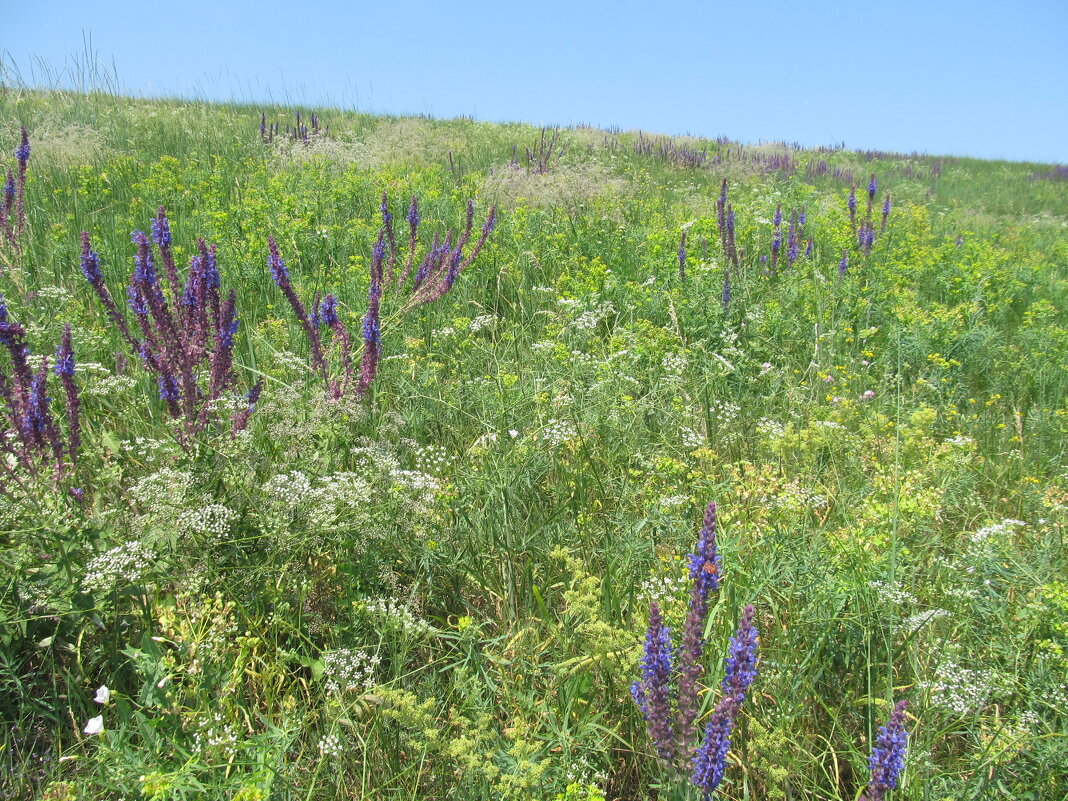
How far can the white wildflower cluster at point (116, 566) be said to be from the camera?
1.72 meters

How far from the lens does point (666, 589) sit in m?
1.97

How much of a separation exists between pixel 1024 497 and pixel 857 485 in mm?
863

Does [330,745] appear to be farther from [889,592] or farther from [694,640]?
[889,592]

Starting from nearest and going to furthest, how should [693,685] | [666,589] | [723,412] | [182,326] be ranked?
[693,685]
[666,589]
[182,326]
[723,412]

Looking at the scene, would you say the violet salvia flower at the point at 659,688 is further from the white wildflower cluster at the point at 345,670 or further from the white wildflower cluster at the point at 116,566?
the white wildflower cluster at the point at 116,566

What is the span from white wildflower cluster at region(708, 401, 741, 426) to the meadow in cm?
2

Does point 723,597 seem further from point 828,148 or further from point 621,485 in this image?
point 828,148

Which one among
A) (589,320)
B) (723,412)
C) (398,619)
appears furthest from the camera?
(589,320)

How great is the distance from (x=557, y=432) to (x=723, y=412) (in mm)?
1076

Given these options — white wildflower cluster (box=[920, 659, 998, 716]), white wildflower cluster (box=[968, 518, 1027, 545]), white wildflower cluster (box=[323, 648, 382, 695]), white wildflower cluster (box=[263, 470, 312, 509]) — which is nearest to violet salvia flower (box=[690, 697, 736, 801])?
white wildflower cluster (box=[920, 659, 998, 716])

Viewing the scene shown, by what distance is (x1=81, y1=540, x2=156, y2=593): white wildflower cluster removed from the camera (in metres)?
1.72

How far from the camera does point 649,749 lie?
5.49ft

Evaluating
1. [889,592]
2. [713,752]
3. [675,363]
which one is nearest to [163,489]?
[713,752]

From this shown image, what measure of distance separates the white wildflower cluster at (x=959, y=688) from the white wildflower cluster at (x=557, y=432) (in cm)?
136
